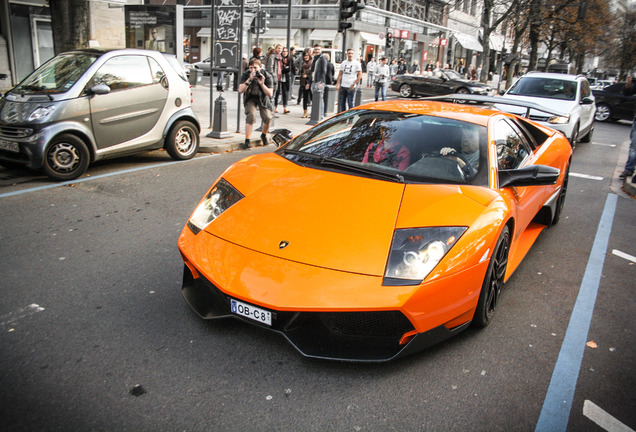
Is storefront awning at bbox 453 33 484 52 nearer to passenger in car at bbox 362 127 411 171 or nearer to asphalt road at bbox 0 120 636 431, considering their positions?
asphalt road at bbox 0 120 636 431

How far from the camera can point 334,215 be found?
120 inches

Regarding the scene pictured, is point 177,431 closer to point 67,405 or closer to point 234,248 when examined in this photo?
point 67,405

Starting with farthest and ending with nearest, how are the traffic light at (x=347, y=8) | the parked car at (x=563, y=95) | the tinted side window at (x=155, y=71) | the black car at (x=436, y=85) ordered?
the black car at (x=436, y=85) < the traffic light at (x=347, y=8) < the parked car at (x=563, y=95) < the tinted side window at (x=155, y=71)

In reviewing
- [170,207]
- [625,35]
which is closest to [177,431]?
[170,207]

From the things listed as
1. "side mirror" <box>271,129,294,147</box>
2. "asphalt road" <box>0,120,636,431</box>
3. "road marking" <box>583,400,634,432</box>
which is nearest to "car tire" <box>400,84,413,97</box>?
"asphalt road" <box>0,120,636,431</box>

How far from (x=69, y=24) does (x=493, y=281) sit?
9.40 metres

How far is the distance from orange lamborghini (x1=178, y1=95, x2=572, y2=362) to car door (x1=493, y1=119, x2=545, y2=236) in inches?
1.0

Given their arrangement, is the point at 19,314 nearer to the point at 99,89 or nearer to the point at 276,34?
the point at 99,89

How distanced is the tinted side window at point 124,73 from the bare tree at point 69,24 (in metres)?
2.76

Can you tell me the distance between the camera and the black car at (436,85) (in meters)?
23.9

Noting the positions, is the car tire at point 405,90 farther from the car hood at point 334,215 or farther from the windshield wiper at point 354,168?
the car hood at point 334,215

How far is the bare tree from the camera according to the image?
9.51 metres

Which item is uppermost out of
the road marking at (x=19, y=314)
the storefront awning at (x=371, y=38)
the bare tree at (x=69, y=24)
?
the storefront awning at (x=371, y=38)

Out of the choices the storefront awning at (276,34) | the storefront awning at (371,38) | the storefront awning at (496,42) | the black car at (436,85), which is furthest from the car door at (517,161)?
the storefront awning at (496,42)
